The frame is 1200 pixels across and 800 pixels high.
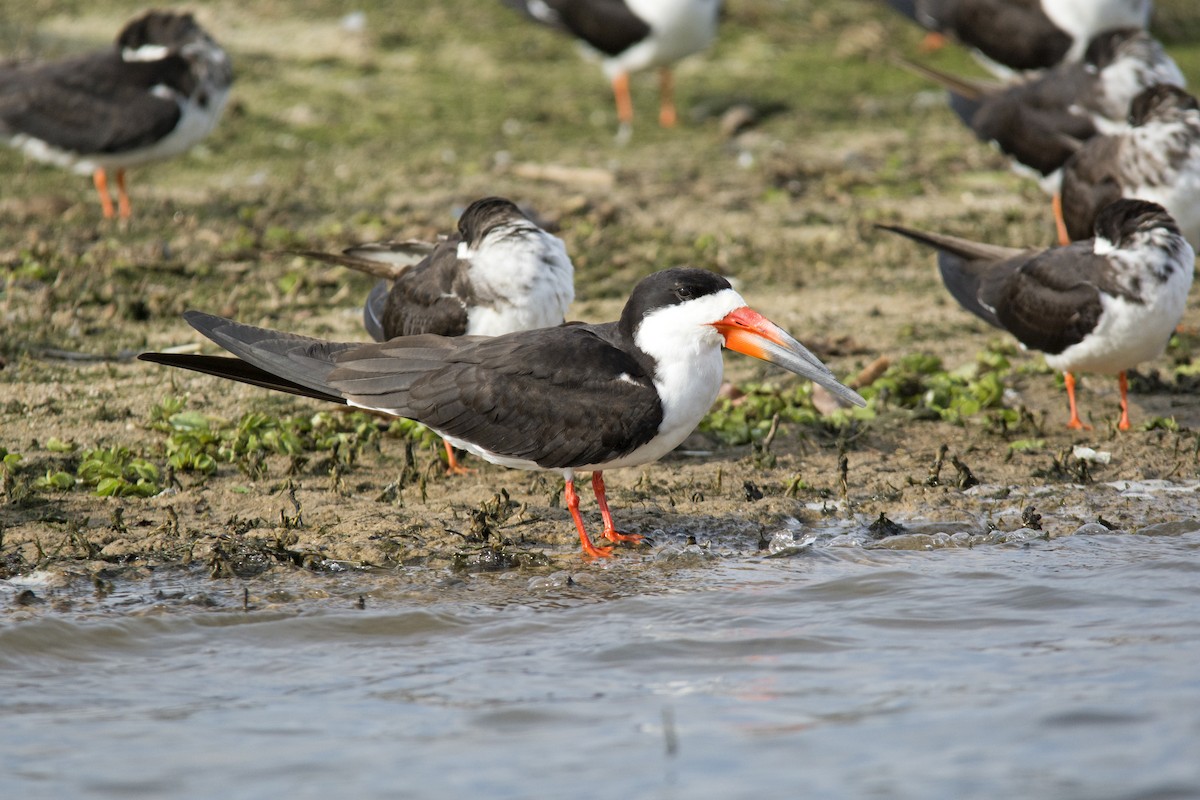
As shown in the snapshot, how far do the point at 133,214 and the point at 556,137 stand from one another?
10.2ft

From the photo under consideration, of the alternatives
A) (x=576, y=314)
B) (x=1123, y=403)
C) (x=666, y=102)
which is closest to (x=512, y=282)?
(x=576, y=314)

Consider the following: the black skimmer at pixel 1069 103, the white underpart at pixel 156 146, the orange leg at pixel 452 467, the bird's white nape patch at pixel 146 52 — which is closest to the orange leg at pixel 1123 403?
the black skimmer at pixel 1069 103

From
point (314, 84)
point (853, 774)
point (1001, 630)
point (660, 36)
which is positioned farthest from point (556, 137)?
point (853, 774)

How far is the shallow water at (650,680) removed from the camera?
12.7 ft

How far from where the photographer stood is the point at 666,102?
11.2m

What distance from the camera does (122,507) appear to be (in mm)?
5527

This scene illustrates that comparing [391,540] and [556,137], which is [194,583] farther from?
[556,137]

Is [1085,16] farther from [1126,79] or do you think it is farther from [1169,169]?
[1169,169]

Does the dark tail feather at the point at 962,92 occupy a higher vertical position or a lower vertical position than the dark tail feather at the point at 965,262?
higher

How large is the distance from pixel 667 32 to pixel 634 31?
244 mm

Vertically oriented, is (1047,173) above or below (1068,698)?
above

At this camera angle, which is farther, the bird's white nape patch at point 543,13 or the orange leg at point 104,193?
the bird's white nape patch at point 543,13

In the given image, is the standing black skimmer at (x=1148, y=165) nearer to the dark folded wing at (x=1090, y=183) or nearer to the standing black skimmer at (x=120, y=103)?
the dark folded wing at (x=1090, y=183)

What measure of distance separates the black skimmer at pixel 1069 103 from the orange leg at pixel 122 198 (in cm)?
524
